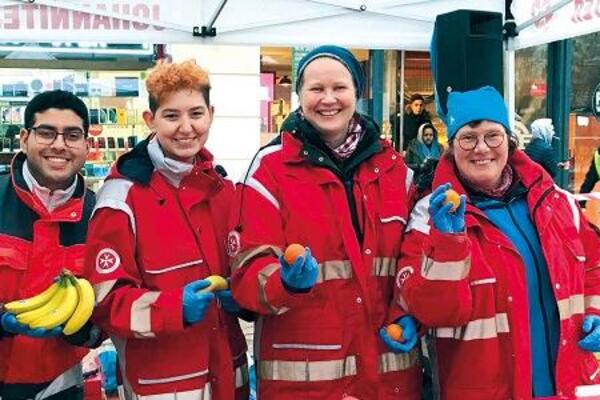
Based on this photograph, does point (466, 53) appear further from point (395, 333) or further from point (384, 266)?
point (395, 333)

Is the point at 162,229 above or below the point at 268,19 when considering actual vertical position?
below

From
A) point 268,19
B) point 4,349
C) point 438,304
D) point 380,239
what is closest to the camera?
point 438,304

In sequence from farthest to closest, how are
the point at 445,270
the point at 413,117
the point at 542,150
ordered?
the point at 413,117 < the point at 542,150 < the point at 445,270

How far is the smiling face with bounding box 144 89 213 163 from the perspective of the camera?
2502 mm

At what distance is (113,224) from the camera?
94.6 inches

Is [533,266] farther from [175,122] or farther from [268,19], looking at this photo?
[268,19]

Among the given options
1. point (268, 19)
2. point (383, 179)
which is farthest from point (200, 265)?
point (268, 19)

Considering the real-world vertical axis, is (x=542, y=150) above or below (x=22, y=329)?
above

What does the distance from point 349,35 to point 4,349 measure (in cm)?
260

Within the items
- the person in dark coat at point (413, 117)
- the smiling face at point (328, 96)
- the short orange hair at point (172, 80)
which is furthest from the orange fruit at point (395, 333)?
the person in dark coat at point (413, 117)

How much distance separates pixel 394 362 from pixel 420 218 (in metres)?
0.47

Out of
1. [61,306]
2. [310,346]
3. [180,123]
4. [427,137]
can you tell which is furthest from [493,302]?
[427,137]

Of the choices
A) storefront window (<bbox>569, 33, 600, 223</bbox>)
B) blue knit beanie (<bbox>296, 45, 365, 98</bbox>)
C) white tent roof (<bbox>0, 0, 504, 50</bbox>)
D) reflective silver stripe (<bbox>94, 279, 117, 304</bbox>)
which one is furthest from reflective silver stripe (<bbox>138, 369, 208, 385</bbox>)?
storefront window (<bbox>569, 33, 600, 223</bbox>)

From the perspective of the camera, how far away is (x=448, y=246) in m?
2.19
